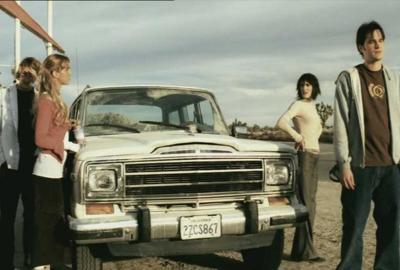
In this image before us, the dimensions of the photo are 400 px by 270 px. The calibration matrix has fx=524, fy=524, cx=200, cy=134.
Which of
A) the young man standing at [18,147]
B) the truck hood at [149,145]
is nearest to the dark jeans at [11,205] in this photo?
the young man standing at [18,147]

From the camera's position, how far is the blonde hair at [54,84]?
4.19 meters

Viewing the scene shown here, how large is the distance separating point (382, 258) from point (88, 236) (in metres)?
2.28

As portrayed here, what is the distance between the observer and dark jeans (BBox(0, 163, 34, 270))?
14.7 ft

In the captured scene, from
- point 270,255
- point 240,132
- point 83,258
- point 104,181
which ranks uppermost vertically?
point 240,132

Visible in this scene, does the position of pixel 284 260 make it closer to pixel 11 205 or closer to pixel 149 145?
pixel 149 145

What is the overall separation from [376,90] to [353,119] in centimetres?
30

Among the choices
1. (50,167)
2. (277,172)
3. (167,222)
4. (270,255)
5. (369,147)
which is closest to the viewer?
(167,222)

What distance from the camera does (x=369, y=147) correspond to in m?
4.09

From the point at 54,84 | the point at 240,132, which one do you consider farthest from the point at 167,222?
the point at 240,132

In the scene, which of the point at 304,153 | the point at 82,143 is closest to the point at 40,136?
the point at 82,143

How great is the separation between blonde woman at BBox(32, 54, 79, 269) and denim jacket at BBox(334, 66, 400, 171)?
2.18m

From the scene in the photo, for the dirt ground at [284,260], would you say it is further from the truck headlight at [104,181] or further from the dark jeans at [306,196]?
the truck headlight at [104,181]

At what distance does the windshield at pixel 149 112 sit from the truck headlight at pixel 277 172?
3.14 ft

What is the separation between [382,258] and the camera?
411 centimetres
